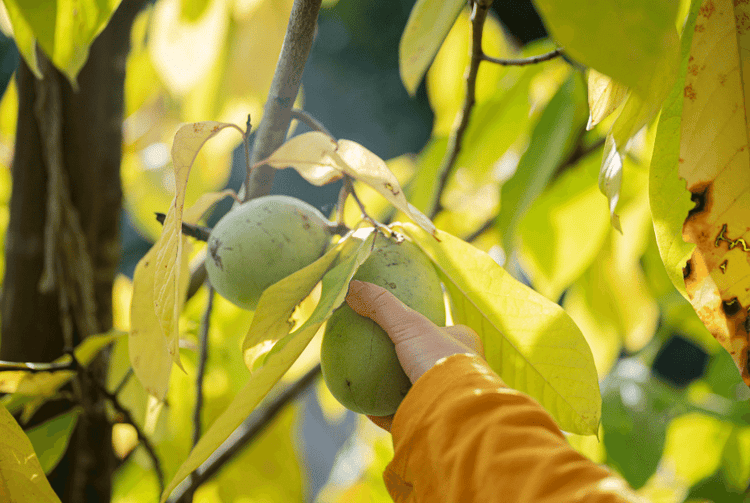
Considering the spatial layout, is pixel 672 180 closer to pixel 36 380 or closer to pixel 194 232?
pixel 194 232

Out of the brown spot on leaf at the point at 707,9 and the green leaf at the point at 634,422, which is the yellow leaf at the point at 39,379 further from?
the green leaf at the point at 634,422

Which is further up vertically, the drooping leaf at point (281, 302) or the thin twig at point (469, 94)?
the thin twig at point (469, 94)

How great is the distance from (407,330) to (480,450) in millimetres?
96

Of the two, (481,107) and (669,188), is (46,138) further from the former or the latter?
(669,188)

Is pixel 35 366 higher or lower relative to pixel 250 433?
higher

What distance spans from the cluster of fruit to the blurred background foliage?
0.54 ft

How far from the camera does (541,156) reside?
577 mm

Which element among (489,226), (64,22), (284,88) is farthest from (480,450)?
(489,226)

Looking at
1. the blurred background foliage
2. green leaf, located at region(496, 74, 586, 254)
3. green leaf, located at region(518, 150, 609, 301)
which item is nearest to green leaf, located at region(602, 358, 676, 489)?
the blurred background foliage

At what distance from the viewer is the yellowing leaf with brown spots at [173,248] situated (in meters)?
0.31

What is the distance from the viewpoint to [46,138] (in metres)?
0.63

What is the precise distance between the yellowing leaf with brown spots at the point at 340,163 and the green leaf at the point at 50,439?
0.43m

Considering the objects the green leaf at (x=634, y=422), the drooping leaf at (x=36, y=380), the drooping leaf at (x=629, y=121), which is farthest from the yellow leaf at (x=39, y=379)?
the green leaf at (x=634, y=422)

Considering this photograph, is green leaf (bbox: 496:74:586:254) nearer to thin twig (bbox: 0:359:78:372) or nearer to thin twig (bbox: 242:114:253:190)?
thin twig (bbox: 242:114:253:190)
